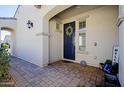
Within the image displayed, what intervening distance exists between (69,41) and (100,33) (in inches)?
72.3

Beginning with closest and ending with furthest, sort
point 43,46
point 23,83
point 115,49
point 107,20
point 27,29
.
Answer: point 23,83 → point 115,49 → point 107,20 → point 43,46 → point 27,29

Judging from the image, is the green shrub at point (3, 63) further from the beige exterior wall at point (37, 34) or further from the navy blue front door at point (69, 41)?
the navy blue front door at point (69, 41)

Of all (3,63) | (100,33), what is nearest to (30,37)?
(100,33)

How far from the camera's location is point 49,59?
568 cm

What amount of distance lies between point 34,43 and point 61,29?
1.70 metres

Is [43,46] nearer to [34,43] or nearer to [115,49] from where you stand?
[34,43]

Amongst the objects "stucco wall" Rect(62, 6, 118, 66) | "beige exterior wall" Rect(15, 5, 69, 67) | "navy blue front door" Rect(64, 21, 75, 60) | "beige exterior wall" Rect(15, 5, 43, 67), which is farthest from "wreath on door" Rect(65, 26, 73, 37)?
"beige exterior wall" Rect(15, 5, 43, 67)

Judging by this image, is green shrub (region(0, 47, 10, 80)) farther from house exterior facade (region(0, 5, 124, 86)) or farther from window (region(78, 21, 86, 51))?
window (region(78, 21, 86, 51))

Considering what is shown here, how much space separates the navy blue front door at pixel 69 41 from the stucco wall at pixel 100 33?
2.56ft

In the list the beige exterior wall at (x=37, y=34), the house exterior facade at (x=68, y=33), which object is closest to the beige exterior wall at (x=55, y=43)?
the house exterior facade at (x=68, y=33)

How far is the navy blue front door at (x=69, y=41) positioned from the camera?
6.09 m

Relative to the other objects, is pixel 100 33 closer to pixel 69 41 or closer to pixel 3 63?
pixel 69 41

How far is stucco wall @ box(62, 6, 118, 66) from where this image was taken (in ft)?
14.8
